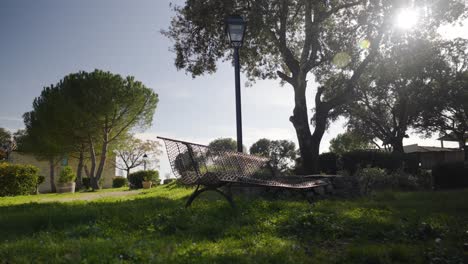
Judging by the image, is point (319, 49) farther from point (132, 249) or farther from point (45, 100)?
point (45, 100)

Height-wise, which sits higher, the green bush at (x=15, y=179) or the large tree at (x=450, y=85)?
the large tree at (x=450, y=85)

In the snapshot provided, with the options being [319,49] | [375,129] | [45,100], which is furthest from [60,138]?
[375,129]

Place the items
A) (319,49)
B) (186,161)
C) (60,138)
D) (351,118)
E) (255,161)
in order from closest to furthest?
(186,161), (255,161), (319,49), (60,138), (351,118)

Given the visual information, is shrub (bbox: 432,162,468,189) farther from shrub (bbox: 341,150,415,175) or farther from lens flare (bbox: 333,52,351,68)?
lens flare (bbox: 333,52,351,68)

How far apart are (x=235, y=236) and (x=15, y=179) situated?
17.7m

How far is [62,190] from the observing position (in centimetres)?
2481

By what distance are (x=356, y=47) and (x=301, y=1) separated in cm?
363

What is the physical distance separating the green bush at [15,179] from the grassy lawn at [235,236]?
1436 centimetres

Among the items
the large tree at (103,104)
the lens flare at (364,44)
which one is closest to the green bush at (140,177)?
the large tree at (103,104)

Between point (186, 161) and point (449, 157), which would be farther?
point (449, 157)

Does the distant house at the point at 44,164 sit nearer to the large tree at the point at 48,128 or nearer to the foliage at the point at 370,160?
the large tree at the point at 48,128

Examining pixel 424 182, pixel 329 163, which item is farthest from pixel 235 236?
pixel 329 163

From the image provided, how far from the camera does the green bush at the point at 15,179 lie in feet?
57.9

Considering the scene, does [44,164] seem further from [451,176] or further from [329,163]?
[451,176]
